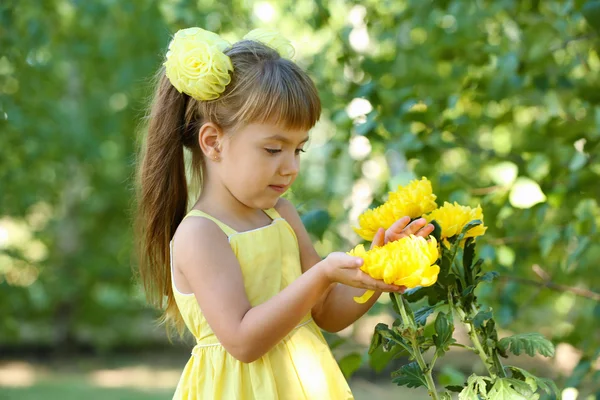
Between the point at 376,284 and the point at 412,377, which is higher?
the point at 376,284

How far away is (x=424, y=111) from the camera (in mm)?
2488

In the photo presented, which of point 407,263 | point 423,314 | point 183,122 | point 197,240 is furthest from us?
point 183,122

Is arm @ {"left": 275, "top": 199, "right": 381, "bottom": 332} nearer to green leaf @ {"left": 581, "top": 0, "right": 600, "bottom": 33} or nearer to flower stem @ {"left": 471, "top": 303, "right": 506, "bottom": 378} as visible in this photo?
flower stem @ {"left": 471, "top": 303, "right": 506, "bottom": 378}

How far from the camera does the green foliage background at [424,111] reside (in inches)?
98.7

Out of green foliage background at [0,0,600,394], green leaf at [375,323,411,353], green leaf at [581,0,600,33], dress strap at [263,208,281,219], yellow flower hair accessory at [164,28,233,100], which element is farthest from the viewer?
green foliage background at [0,0,600,394]

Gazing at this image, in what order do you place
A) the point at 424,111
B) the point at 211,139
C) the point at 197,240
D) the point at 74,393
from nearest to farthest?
1. the point at 197,240
2. the point at 211,139
3. the point at 424,111
4. the point at 74,393

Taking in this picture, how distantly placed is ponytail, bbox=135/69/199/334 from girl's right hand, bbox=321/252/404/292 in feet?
1.90

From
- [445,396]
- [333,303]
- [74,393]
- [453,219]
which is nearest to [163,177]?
[333,303]

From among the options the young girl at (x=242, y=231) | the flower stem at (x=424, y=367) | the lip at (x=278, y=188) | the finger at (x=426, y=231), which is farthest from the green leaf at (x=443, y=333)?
the lip at (x=278, y=188)

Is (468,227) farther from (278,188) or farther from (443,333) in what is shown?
(278,188)

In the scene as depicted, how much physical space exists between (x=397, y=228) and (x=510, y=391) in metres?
0.33

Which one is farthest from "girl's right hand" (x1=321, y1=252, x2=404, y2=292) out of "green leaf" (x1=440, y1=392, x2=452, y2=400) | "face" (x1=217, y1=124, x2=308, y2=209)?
"face" (x1=217, y1=124, x2=308, y2=209)

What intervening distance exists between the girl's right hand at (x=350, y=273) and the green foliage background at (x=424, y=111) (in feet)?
2.34

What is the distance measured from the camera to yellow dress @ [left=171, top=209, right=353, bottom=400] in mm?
1660
